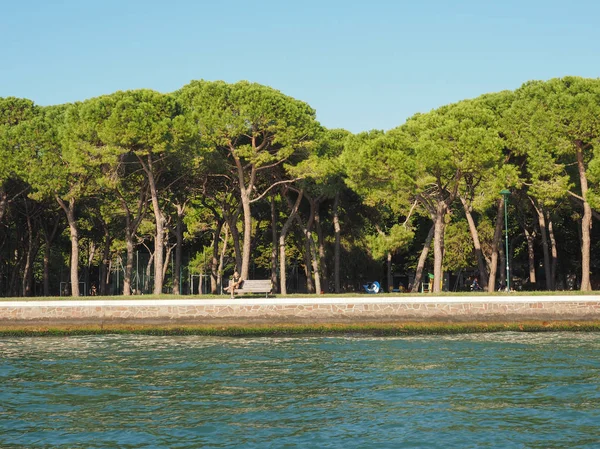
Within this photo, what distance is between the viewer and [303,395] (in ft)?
51.7

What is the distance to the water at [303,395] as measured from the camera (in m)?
12.5

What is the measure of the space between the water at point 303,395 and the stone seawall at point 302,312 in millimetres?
3841

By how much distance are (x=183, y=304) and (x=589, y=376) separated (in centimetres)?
1514

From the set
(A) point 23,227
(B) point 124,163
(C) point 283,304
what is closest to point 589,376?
(C) point 283,304

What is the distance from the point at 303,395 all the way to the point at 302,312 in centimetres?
1246

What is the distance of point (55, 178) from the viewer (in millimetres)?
42375

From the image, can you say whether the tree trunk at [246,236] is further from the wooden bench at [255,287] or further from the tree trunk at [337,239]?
the wooden bench at [255,287]

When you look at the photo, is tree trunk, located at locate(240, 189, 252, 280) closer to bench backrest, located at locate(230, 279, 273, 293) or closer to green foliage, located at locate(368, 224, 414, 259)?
green foliage, located at locate(368, 224, 414, 259)

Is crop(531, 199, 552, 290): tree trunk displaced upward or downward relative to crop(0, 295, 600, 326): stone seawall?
upward

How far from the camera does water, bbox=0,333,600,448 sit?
12484mm

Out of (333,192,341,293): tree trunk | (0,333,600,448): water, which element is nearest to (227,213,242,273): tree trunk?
(333,192,341,293): tree trunk

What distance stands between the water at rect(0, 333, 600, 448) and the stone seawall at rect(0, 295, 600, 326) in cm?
384

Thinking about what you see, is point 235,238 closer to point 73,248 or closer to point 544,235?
point 73,248

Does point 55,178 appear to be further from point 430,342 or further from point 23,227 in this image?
→ point 430,342
